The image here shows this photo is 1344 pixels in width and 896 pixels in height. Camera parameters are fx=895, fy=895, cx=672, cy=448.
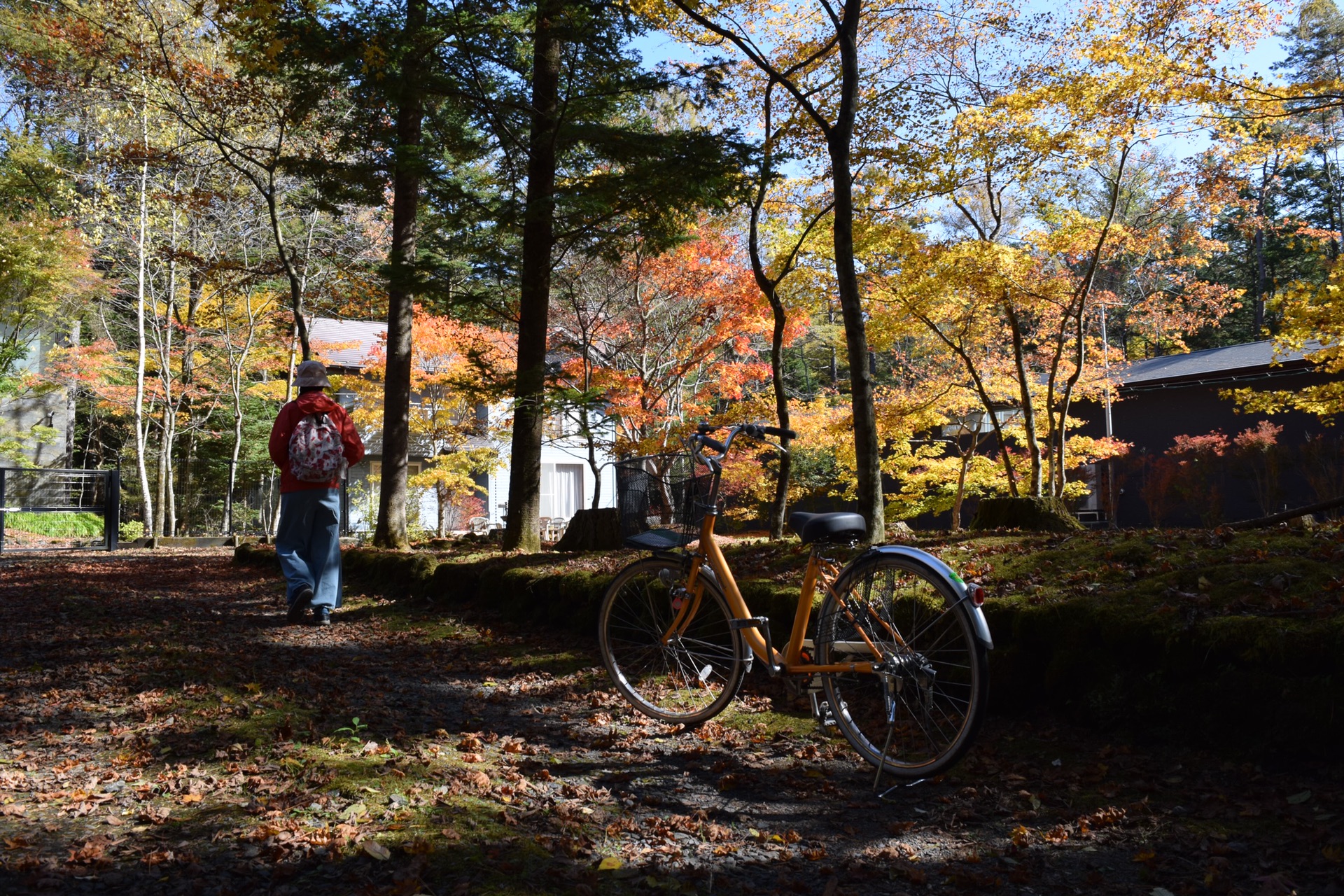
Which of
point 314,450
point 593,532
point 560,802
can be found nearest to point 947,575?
point 560,802

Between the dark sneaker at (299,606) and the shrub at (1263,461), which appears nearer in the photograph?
the dark sneaker at (299,606)

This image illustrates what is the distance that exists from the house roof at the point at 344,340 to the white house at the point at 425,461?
0.8 inches

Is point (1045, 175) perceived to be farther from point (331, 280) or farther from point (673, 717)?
point (331, 280)

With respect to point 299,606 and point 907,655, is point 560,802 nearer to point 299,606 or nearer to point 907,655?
point 907,655

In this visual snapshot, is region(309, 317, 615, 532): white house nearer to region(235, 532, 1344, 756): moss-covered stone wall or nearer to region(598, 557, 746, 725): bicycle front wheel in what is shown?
region(598, 557, 746, 725): bicycle front wheel

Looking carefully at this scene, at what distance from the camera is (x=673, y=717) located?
335cm

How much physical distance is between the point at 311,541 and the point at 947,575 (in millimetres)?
4214

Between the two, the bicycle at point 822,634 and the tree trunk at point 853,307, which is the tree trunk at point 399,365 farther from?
the bicycle at point 822,634

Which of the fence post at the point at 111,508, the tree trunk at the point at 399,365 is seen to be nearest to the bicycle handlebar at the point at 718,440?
the tree trunk at the point at 399,365

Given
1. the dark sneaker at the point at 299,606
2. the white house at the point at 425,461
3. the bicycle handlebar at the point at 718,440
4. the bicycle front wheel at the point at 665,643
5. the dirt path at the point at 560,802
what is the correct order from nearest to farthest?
the dirt path at the point at 560,802
the bicycle handlebar at the point at 718,440
the bicycle front wheel at the point at 665,643
the dark sneaker at the point at 299,606
the white house at the point at 425,461

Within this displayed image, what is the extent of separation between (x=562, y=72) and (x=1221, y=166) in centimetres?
885

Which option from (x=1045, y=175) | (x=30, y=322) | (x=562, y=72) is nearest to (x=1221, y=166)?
(x=1045, y=175)

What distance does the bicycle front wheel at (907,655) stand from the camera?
2506 millimetres

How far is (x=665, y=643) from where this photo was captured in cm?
347
